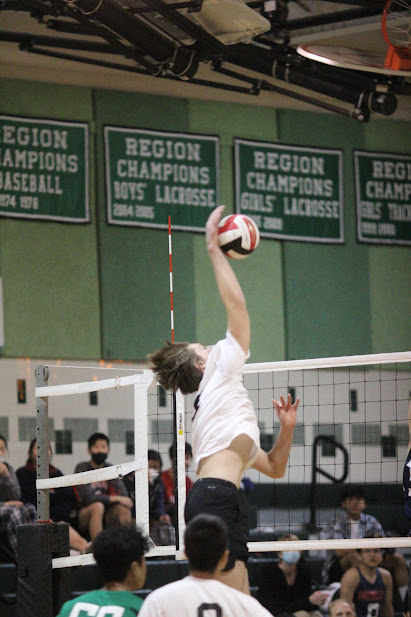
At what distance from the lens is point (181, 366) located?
5.14m

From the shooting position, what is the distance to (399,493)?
13.1 m

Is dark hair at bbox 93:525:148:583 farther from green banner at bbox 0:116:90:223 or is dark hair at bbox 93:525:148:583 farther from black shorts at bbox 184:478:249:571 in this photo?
green banner at bbox 0:116:90:223

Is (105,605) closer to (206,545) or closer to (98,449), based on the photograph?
(206,545)

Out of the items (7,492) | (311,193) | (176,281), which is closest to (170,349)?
(7,492)

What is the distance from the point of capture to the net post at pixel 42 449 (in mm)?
6879

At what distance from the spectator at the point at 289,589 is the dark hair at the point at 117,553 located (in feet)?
17.3

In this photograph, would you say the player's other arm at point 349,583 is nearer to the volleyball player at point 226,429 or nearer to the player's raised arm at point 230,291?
the volleyball player at point 226,429

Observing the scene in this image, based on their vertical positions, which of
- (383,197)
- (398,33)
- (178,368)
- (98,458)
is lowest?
(98,458)

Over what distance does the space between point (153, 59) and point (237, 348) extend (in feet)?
27.8

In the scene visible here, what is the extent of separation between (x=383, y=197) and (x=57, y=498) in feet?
23.4

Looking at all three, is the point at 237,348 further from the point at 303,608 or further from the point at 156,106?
the point at 156,106

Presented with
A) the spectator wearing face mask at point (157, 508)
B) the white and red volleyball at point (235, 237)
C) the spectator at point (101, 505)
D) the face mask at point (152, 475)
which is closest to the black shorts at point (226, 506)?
the white and red volleyball at point (235, 237)

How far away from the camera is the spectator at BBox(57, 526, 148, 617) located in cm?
423

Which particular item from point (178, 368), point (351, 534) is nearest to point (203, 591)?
point (178, 368)
